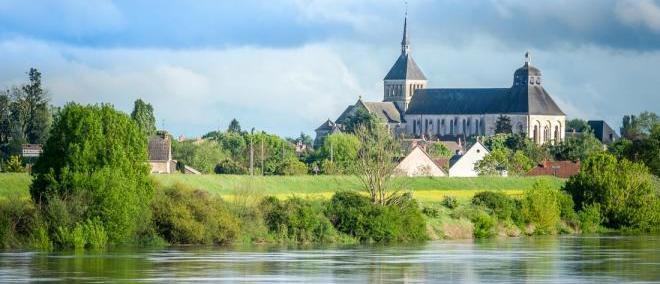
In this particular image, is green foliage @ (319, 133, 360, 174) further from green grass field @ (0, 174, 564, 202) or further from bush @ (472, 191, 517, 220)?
bush @ (472, 191, 517, 220)

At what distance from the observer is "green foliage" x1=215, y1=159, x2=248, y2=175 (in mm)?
139250

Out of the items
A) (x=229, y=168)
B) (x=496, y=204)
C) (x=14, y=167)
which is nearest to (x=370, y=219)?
(x=496, y=204)

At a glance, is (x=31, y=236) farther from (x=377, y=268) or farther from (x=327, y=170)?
(x=327, y=170)

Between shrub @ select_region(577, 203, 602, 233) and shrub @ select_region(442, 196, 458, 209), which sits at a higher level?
shrub @ select_region(442, 196, 458, 209)

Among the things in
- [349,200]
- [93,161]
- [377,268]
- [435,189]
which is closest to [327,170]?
[435,189]

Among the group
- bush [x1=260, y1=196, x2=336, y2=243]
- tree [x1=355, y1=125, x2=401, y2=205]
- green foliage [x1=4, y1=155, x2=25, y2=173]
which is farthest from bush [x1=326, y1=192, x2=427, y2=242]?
green foliage [x1=4, y1=155, x2=25, y2=173]

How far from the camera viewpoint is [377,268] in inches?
2207

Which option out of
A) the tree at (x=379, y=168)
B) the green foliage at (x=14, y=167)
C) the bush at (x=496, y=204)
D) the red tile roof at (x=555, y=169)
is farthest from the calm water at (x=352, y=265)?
the red tile roof at (x=555, y=169)

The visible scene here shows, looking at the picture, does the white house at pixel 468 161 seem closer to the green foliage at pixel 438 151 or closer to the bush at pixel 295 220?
the green foliage at pixel 438 151

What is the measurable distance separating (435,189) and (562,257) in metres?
50.8

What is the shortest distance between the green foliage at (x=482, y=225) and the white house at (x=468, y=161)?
66345 mm

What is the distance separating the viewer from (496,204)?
87.0 m

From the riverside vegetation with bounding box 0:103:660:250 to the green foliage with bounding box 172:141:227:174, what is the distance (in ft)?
181

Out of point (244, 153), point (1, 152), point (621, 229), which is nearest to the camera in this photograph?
point (621, 229)
